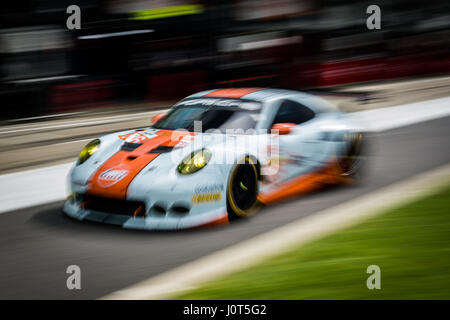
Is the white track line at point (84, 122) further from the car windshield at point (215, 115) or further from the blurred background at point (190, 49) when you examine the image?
A: the car windshield at point (215, 115)

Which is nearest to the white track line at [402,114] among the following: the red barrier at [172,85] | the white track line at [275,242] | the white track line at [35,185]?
the white track line at [35,185]

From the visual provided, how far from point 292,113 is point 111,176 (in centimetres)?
219

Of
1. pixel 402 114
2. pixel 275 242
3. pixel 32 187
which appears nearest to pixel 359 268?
pixel 275 242

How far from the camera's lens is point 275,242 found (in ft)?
17.0

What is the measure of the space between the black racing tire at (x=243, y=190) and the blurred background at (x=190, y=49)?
355 inches

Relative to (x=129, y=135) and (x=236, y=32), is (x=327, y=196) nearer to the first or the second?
(x=129, y=135)

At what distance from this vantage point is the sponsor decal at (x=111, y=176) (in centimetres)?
558

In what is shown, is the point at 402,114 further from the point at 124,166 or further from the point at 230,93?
the point at 124,166

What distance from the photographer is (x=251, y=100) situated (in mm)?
6590

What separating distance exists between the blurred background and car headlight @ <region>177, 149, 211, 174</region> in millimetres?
8953

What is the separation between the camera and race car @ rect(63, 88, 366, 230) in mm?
5492
